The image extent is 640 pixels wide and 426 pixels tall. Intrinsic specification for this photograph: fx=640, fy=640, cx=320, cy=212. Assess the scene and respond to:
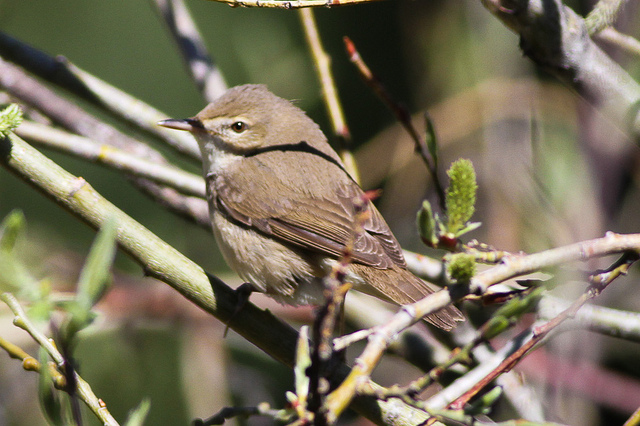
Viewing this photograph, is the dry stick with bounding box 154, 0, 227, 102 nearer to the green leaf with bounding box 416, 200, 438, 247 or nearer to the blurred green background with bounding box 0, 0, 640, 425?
the blurred green background with bounding box 0, 0, 640, 425

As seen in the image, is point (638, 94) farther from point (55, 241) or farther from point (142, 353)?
point (55, 241)

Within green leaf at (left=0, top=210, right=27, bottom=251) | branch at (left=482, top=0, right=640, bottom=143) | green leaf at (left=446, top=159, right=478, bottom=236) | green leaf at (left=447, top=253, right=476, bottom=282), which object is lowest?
green leaf at (left=0, top=210, right=27, bottom=251)

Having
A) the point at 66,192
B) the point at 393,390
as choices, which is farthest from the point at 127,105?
the point at 393,390

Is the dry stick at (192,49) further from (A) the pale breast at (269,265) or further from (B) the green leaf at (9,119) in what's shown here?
(B) the green leaf at (9,119)

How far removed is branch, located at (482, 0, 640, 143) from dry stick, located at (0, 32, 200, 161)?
1944 mm

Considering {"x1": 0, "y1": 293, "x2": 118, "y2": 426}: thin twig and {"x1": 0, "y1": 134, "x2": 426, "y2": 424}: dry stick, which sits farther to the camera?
{"x1": 0, "y1": 134, "x2": 426, "y2": 424}: dry stick

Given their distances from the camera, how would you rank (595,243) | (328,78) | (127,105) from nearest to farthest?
(595,243)
(328,78)
(127,105)

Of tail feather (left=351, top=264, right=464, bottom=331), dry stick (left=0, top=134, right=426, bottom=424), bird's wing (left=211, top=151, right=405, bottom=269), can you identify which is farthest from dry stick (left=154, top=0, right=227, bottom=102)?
dry stick (left=0, top=134, right=426, bottom=424)

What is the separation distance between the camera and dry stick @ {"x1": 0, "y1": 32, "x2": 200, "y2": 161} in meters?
3.13

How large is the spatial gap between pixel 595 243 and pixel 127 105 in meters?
2.53

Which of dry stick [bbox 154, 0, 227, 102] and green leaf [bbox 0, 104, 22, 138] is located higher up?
dry stick [bbox 154, 0, 227, 102]

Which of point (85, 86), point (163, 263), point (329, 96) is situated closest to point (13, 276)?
point (163, 263)

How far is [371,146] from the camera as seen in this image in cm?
464

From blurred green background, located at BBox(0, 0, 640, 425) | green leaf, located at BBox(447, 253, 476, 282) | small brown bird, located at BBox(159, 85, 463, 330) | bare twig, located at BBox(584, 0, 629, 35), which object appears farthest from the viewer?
blurred green background, located at BBox(0, 0, 640, 425)
